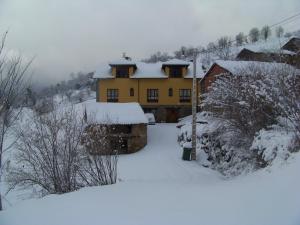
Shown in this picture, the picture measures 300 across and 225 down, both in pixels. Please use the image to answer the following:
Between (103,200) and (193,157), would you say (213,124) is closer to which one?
(193,157)

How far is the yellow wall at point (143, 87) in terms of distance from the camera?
42.0 meters

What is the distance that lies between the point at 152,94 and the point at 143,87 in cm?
138

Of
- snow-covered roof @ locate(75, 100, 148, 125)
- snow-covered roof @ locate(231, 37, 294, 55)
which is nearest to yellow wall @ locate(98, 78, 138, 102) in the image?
snow-covered roof @ locate(75, 100, 148, 125)

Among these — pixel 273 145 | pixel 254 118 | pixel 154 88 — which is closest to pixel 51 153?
pixel 273 145

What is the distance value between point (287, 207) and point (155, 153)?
66.4 ft

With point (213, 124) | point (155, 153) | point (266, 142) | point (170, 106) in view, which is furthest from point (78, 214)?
point (170, 106)

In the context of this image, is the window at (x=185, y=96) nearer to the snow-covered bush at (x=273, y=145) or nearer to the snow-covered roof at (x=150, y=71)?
the snow-covered roof at (x=150, y=71)

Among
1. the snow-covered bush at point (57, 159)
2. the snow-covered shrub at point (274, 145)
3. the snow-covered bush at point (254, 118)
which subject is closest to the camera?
the snow-covered shrub at point (274, 145)

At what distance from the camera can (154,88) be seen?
4259 centimetres

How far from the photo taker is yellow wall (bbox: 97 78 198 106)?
138ft

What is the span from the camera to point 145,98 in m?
42.7

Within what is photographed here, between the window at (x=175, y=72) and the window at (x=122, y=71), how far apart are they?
17.2 ft

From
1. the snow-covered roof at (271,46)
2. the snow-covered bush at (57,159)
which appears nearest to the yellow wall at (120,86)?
the snow-covered roof at (271,46)

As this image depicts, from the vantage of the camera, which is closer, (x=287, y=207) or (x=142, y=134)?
(x=287, y=207)
